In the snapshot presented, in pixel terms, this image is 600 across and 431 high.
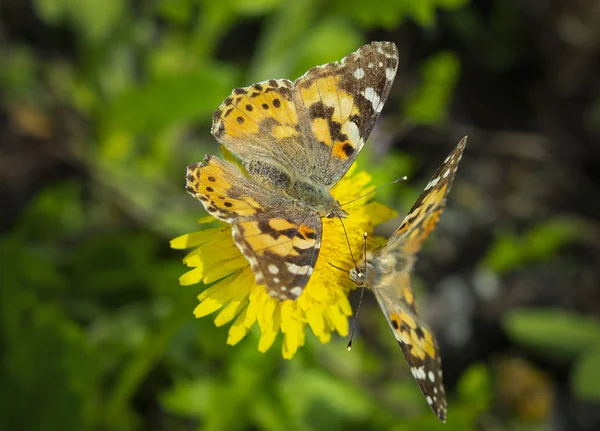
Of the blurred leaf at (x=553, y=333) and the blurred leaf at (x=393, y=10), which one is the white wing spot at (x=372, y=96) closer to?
the blurred leaf at (x=393, y=10)

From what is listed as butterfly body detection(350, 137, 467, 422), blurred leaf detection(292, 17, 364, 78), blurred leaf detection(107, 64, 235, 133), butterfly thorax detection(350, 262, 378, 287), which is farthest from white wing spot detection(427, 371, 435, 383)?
blurred leaf detection(107, 64, 235, 133)

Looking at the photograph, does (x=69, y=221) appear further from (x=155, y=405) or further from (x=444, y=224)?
(x=444, y=224)

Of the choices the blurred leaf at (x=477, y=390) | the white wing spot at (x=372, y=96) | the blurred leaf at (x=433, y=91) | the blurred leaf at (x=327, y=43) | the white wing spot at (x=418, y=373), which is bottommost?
the white wing spot at (x=418, y=373)

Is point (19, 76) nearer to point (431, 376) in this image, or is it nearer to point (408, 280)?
point (408, 280)

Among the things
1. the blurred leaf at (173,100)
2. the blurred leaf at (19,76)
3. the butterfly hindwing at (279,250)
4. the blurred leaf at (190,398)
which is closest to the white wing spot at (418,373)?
the butterfly hindwing at (279,250)

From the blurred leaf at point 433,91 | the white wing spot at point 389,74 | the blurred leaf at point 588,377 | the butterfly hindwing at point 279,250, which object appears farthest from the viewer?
the blurred leaf at point 588,377

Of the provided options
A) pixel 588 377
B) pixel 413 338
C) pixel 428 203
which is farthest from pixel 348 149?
pixel 588 377

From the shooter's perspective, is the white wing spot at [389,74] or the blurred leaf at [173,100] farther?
the blurred leaf at [173,100]

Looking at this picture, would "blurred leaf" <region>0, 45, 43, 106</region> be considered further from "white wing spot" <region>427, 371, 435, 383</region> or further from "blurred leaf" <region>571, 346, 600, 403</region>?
"blurred leaf" <region>571, 346, 600, 403</region>
